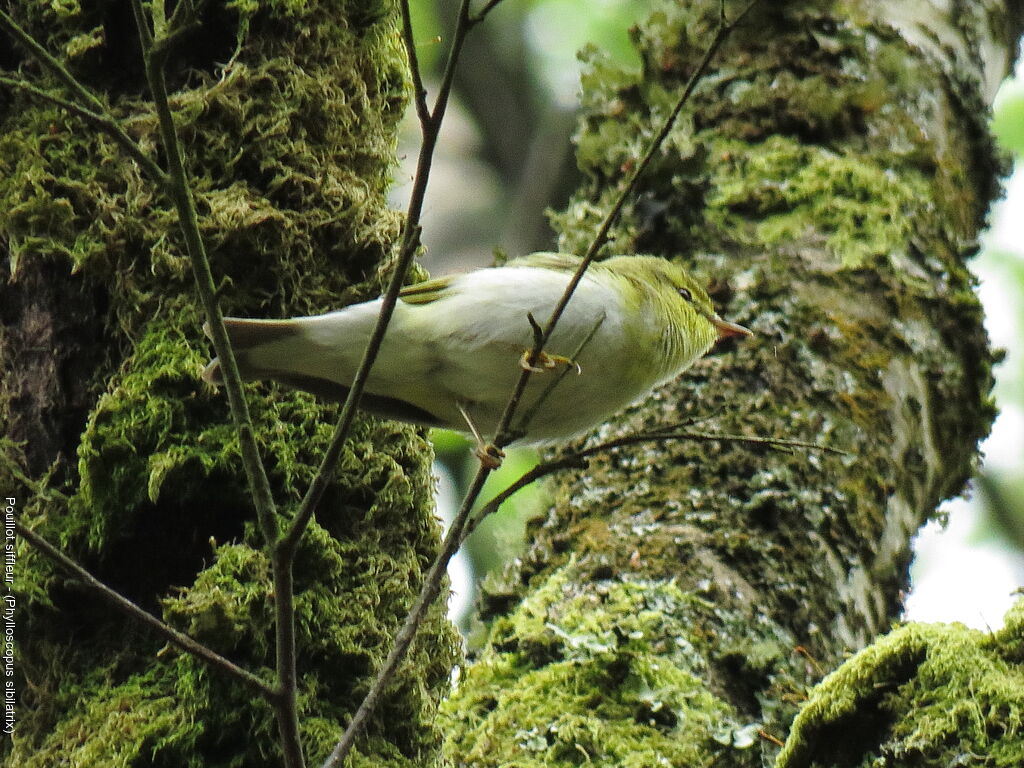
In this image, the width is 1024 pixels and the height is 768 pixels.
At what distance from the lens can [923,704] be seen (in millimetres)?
2371

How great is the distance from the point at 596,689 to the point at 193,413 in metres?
1.44

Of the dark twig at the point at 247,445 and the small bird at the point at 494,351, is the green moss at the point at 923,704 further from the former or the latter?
the dark twig at the point at 247,445

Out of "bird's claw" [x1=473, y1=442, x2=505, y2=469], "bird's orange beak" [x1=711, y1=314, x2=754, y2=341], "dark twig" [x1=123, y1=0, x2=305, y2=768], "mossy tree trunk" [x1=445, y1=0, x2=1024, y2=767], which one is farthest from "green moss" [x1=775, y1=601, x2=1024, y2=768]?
"bird's orange beak" [x1=711, y1=314, x2=754, y2=341]

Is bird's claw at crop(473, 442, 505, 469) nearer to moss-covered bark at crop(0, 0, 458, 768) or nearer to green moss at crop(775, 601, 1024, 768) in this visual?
moss-covered bark at crop(0, 0, 458, 768)

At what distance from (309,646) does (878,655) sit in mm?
1283

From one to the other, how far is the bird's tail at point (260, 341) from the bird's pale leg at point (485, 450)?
55cm

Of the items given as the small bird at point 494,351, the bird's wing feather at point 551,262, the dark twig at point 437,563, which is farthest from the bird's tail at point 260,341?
the bird's wing feather at point 551,262

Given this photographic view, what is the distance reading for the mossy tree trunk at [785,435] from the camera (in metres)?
3.04

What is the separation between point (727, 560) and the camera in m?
3.63

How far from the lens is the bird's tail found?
8.73 feet

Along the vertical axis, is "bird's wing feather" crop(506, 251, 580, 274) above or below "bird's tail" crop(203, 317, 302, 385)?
above

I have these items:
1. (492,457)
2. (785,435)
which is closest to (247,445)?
(492,457)

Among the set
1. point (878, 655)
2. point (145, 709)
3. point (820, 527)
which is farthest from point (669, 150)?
A: point (145, 709)

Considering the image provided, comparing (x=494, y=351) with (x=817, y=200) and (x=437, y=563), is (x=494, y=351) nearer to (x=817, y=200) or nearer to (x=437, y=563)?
(x=437, y=563)
